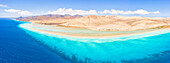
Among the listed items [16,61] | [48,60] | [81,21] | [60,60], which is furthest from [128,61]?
[81,21]

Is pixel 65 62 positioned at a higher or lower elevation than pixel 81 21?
Answer: lower

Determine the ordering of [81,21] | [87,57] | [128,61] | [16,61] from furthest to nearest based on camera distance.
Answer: [81,21], [87,57], [128,61], [16,61]

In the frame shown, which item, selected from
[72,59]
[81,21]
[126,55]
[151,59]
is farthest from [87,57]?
[81,21]

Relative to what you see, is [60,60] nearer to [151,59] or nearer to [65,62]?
[65,62]

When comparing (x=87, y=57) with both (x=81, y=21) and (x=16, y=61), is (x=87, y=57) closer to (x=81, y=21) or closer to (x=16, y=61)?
(x=16, y=61)

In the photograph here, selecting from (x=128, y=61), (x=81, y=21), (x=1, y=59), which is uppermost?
(x=81, y=21)

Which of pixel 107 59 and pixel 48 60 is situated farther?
pixel 107 59

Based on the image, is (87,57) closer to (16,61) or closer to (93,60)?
(93,60)

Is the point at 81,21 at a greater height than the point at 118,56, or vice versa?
the point at 81,21

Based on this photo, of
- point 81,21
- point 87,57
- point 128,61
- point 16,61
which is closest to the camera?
point 16,61

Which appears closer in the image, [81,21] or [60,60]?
[60,60]
